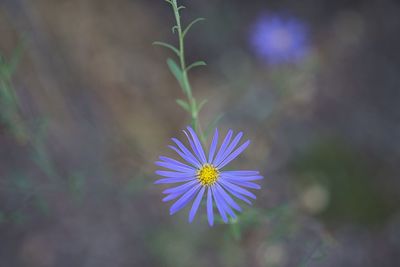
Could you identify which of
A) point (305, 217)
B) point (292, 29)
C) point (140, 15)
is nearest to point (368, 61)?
point (292, 29)

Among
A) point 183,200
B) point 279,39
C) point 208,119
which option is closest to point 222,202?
point 183,200

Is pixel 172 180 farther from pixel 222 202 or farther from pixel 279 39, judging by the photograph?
pixel 279 39

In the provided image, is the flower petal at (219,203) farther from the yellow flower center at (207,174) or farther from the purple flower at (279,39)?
the purple flower at (279,39)

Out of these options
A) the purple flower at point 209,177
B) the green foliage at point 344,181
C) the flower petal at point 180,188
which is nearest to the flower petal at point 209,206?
the purple flower at point 209,177

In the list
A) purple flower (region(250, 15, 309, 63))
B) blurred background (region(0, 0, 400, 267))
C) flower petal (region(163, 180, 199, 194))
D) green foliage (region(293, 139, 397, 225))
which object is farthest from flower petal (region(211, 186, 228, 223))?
purple flower (region(250, 15, 309, 63))

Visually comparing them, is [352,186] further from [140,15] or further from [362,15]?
[140,15]
